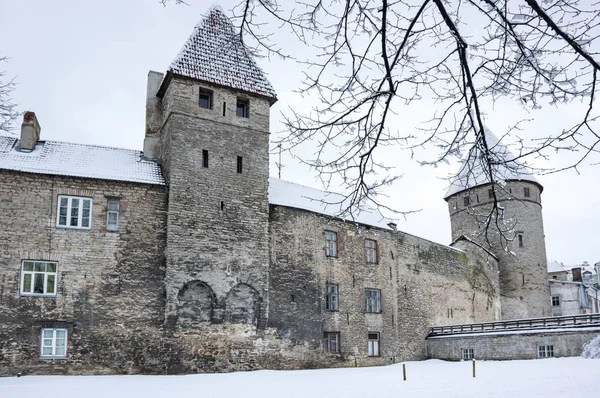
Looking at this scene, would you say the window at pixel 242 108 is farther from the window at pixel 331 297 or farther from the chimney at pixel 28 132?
the window at pixel 331 297

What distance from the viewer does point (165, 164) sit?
21938mm

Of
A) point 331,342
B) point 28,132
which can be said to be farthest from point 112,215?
point 331,342

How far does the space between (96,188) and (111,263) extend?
2.51 metres

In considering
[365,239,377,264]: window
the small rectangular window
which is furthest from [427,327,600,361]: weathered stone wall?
the small rectangular window

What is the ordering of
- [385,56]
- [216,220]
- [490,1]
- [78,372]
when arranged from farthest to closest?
[216,220] < [78,372] < [385,56] < [490,1]

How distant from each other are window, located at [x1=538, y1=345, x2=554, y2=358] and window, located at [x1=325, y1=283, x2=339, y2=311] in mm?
8336

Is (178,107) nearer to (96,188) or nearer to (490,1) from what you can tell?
(96,188)

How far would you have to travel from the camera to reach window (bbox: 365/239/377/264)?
27500 mm

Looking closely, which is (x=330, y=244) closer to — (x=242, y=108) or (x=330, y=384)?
(x=242, y=108)

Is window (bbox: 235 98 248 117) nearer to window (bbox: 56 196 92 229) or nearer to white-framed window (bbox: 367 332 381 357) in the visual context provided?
window (bbox: 56 196 92 229)

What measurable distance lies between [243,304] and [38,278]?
6.64m

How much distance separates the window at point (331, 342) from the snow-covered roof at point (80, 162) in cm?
909

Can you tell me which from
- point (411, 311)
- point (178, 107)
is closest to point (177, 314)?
point (178, 107)

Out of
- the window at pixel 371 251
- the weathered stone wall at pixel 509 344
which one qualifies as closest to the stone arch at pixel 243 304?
the window at pixel 371 251
